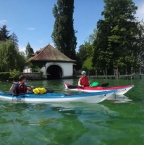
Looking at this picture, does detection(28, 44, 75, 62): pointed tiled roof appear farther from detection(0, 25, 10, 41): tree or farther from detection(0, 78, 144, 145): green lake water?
detection(0, 78, 144, 145): green lake water

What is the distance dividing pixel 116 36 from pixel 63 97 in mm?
34688

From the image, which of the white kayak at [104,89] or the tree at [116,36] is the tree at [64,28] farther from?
the white kayak at [104,89]

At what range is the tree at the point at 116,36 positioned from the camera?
44188 millimetres

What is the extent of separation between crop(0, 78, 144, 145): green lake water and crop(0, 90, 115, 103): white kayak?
316 millimetres

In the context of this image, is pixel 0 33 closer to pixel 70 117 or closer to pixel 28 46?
pixel 28 46

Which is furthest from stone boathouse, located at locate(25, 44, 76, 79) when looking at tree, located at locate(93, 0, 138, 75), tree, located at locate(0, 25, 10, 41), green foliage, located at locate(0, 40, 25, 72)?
tree, located at locate(0, 25, 10, 41)

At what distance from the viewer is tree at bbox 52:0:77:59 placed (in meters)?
54.4

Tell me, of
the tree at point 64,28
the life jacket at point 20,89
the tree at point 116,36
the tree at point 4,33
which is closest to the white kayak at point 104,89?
the life jacket at point 20,89

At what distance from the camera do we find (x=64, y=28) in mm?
54500

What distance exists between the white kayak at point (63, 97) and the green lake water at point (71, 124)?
1.04 ft

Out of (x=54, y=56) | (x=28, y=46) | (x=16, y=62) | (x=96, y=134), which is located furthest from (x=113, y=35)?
(x=28, y=46)

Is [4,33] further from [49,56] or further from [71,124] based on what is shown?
[71,124]

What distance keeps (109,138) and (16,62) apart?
116 feet

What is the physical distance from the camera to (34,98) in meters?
12.4
